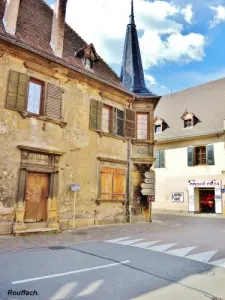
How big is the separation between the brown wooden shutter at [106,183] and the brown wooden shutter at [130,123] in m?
2.55

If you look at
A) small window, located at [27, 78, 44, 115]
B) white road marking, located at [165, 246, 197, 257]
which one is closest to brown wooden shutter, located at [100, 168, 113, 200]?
small window, located at [27, 78, 44, 115]

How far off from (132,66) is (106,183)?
8102 mm

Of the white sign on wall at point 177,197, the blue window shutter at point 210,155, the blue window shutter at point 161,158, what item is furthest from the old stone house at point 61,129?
the blue window shutter at point 161,158

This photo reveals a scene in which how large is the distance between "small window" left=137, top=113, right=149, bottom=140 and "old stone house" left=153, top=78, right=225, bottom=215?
8.79 meters

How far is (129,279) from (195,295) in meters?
1.19

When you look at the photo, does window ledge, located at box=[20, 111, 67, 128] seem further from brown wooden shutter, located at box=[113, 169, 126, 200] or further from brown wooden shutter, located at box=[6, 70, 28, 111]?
brown wooden shutter, located at box=[113, 169, 126, 200]

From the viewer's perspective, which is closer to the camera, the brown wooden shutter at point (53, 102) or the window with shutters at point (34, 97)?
the window with shutters at point (34, 97)

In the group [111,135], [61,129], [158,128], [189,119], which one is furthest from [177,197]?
[61,129]

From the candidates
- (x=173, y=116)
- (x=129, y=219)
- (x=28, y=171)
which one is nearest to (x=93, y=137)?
(x=28, y=171)

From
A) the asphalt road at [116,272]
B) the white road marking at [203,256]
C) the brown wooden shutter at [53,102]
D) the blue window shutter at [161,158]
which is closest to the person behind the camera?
the asphalt road at [116,272]

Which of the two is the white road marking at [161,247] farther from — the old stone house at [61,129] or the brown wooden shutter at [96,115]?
the brown wooden shutter at [96,115]

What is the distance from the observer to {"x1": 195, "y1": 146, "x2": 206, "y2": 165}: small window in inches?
932

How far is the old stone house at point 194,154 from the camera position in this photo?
22.5 m

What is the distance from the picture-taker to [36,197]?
1134 centimetres
